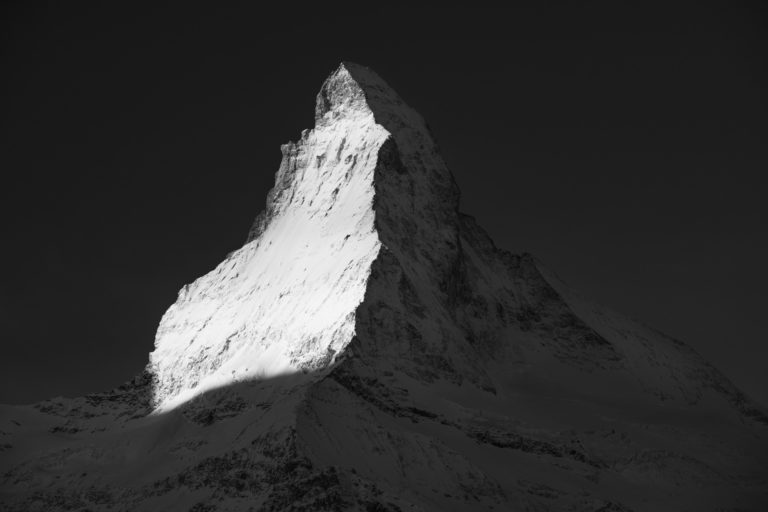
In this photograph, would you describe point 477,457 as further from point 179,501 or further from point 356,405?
point 179,501

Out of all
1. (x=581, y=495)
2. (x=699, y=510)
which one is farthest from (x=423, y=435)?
(x=699, y=510)

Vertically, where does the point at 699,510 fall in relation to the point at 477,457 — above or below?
below

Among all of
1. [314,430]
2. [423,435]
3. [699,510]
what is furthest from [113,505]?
[699,510]

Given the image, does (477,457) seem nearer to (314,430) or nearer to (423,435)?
(423,435)

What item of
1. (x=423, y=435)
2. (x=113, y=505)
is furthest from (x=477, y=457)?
(x=113, y=505)

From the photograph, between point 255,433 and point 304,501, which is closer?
point 304,501

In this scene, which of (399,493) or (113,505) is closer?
(399,493)

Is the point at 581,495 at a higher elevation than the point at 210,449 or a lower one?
lower

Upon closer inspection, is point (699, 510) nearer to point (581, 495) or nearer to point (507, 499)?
point (581, 495)
